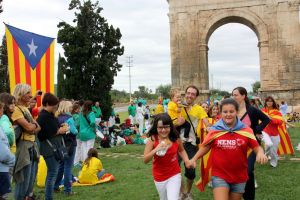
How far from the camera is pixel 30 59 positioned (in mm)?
7766

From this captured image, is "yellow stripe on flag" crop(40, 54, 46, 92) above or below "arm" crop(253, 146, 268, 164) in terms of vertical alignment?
above

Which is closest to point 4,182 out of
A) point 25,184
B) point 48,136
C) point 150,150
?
point 25,184

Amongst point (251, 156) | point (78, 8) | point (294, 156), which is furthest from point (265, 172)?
point (78, 8)

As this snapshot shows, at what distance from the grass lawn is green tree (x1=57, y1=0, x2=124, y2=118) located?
7.79m

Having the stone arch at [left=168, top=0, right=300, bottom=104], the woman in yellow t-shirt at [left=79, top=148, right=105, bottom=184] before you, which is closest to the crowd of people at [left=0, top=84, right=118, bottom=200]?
the woman in yellow t-shirt at [left=79, top=148, right=105, bottom=184]

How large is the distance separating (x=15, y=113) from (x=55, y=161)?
1.25 metres

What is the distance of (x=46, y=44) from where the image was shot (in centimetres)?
810

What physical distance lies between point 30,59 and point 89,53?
37.1ft

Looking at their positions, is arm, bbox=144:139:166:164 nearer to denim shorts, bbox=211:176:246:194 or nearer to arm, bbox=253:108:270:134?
denim shorts, bbox=211:176:246:194

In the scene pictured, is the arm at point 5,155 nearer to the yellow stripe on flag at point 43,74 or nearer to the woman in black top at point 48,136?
the woman in black top at point 48,136

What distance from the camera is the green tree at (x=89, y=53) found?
1861 cm

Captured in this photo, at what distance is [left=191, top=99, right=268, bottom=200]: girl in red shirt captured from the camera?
479cm

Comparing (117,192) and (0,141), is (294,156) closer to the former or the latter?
(117,192)

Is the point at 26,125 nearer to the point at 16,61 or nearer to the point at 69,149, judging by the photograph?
the point at 16,61
